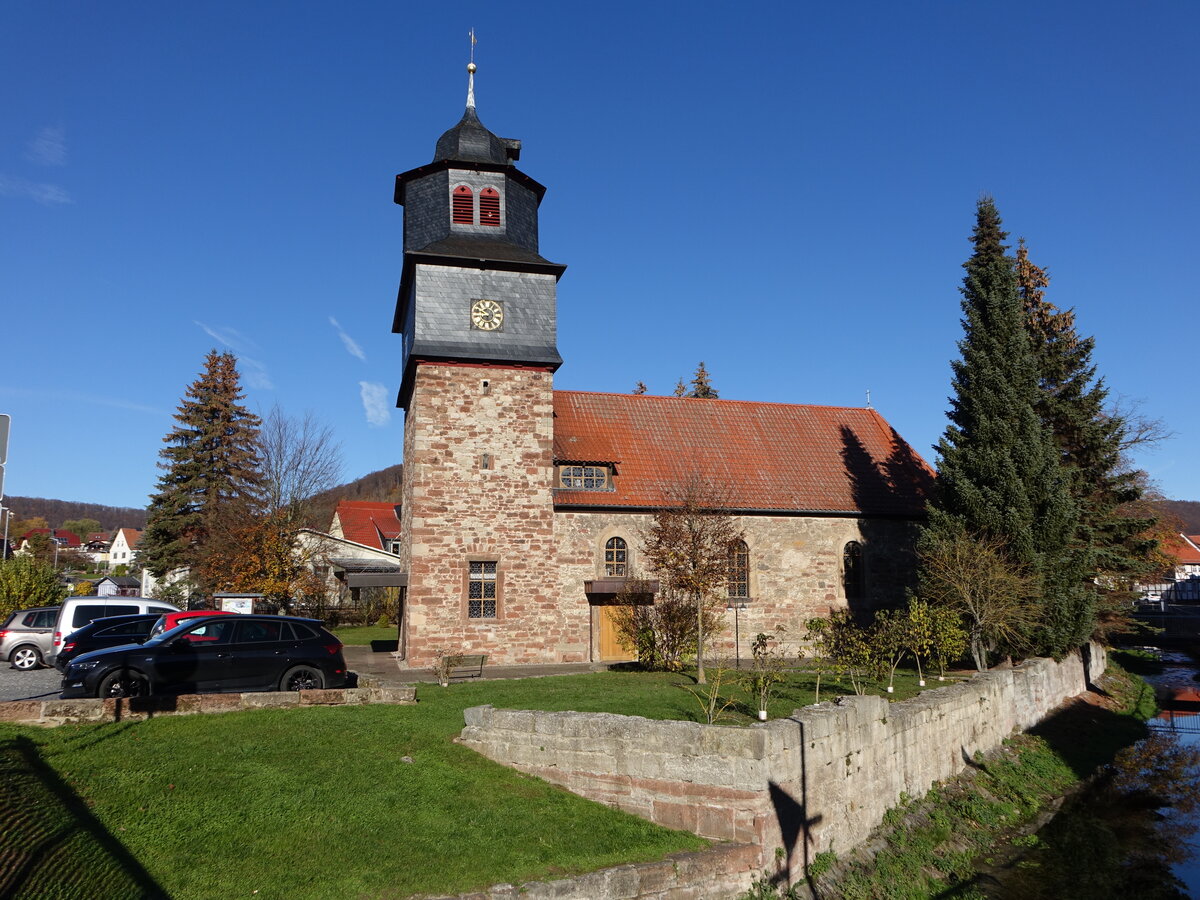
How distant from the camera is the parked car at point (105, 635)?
55.0 ft

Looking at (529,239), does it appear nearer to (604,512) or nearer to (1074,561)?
(604,512)

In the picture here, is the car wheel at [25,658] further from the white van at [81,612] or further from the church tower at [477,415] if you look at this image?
the church tower at [477,415]

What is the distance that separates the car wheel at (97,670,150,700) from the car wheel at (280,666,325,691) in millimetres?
2016

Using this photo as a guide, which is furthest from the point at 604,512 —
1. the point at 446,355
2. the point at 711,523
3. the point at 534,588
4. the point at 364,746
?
the point at 364,746

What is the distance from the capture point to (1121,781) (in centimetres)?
1650

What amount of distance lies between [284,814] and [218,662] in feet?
17.0

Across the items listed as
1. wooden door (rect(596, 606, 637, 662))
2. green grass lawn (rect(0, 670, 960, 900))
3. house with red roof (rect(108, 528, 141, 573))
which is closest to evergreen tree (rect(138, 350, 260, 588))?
wooden door (rect(596, 606, 637, 662))

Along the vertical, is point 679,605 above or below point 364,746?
above

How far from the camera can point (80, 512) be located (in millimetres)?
153375

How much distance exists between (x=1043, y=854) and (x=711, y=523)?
893cm

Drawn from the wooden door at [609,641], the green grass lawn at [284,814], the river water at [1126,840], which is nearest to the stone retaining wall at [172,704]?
the green grass lawn at [284,814]

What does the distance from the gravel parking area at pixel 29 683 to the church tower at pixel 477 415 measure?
291 inches

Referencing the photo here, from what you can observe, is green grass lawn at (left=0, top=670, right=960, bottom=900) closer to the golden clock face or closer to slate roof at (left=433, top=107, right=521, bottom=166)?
the golden clock face

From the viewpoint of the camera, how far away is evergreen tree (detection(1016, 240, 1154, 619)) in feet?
81.3
